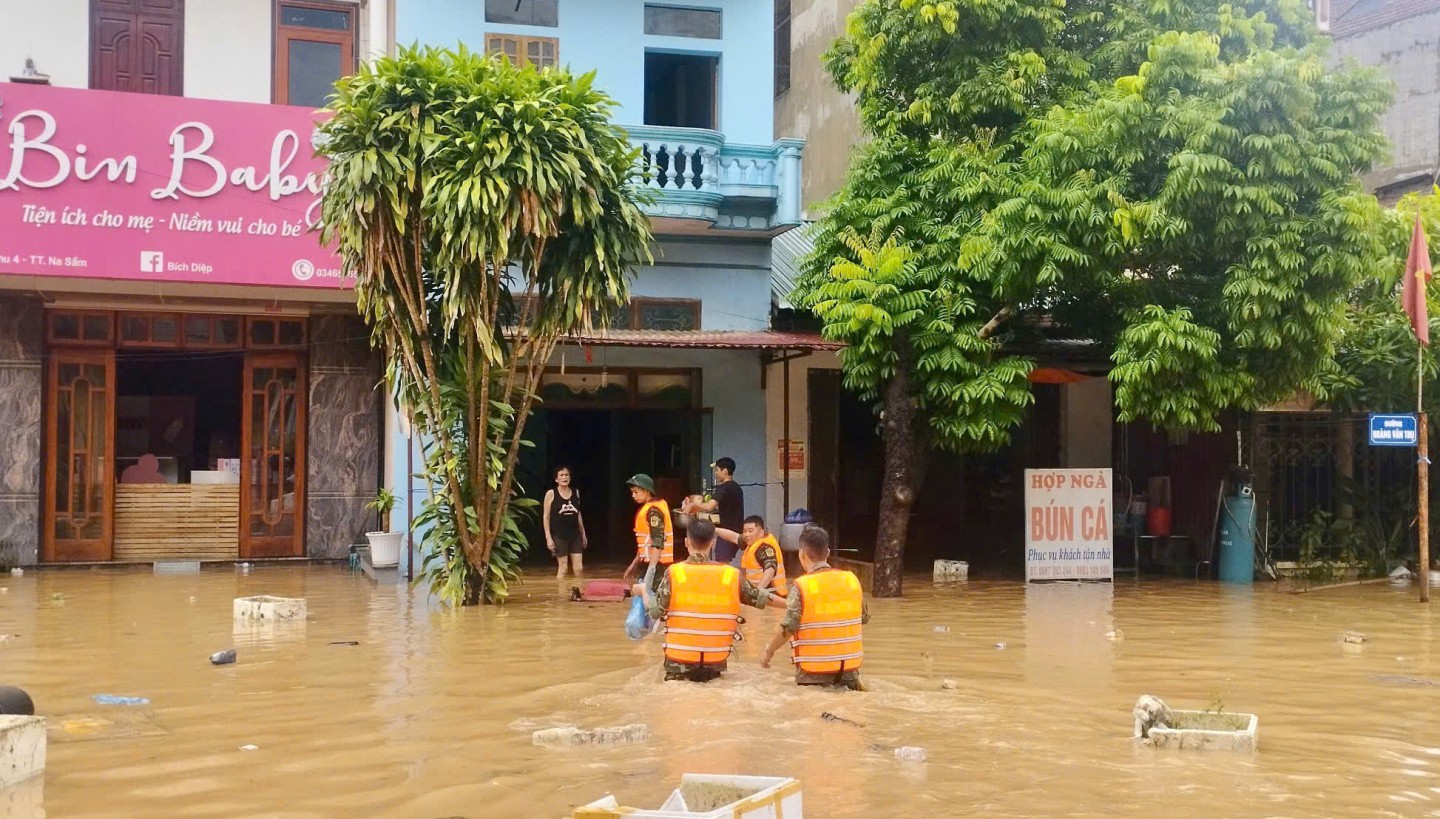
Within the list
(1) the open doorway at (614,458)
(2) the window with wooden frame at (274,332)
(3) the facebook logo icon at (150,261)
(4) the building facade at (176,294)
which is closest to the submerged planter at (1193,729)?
(1) the open doorway at (614,458)

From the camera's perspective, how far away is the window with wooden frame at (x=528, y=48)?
59.7 feet

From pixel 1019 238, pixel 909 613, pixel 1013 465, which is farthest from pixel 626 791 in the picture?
pixel 1013 465

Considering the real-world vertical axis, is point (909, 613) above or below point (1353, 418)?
below

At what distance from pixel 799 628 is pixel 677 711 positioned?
97 centimetres

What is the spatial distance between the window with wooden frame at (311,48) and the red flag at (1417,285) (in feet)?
42.4

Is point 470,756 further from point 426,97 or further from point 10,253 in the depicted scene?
point 10,253

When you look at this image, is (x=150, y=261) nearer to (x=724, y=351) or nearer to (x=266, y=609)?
(x=266, y=609)

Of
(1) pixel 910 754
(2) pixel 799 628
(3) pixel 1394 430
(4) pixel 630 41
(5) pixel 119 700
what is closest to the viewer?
(1) pixel 910 754

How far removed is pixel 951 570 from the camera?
57.7 feet

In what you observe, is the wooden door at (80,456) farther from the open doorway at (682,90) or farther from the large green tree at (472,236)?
the open doorway at (682,90)

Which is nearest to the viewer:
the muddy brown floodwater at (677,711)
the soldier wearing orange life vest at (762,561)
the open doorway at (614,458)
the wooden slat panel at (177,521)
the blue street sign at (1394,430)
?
the muddy brown floodwater at (677,711)

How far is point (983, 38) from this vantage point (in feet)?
52.2

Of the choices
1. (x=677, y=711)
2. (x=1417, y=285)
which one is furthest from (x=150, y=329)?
(x=1417, y=285)

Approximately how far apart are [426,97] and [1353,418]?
12002 mm
